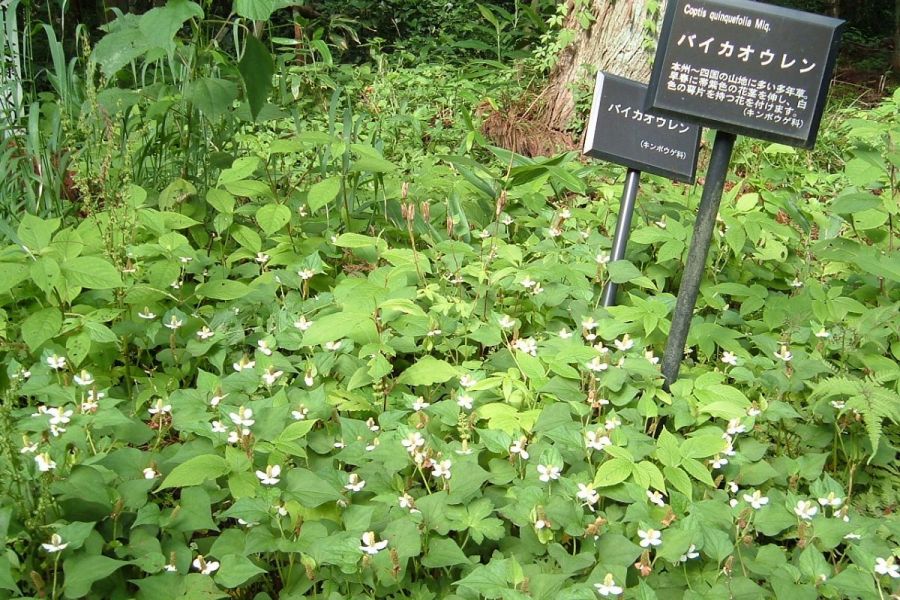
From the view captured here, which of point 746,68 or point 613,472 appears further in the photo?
point 746,68

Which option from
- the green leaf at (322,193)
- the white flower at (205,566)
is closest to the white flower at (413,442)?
the white flower at (205,566)

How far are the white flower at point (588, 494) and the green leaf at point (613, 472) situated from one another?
2 cm

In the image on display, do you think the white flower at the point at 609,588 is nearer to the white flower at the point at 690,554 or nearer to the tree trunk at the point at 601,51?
the white flower at the point at 690,554

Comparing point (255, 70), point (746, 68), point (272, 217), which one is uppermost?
point (746, 68)

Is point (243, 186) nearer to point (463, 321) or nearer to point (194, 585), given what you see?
point (463, 321)

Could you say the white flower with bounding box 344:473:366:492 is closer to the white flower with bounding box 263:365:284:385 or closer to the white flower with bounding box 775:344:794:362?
the white flower with bounding box 263:365:284:385

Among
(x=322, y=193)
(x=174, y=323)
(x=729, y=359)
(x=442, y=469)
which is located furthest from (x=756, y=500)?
(x=322, y=193)

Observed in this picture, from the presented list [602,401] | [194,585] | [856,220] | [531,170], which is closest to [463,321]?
[602,401]

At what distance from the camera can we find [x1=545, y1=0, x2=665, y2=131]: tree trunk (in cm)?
479

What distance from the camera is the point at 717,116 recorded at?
7.29 feet

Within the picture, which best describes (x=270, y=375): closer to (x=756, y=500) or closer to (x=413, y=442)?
(x=413, y=442)

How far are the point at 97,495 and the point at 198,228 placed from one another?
1.63 meters

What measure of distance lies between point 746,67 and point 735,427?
0.98 metres

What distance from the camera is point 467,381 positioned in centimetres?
228
